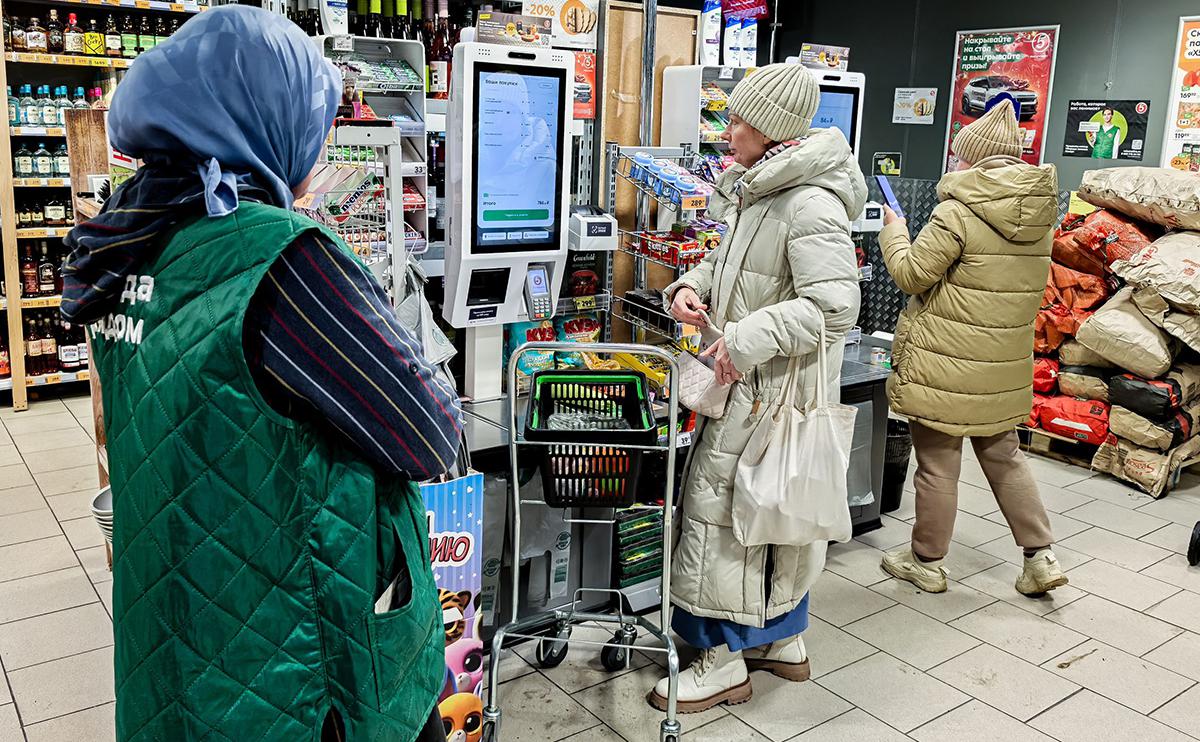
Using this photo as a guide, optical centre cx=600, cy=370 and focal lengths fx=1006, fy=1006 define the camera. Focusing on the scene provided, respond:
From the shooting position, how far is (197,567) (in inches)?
53.3

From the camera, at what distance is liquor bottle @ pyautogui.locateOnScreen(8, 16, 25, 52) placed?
579cm

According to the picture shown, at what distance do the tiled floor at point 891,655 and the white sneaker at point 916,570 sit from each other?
0.17ft

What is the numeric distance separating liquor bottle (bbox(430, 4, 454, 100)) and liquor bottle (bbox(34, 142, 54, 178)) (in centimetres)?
283

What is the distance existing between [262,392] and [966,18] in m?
8.36

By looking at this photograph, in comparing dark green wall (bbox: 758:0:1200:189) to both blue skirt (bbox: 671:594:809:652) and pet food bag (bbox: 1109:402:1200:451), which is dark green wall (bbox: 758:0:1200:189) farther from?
blue skirt (bbox: 671:594:809:652)

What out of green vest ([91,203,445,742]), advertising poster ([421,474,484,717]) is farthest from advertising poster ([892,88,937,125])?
green vest ([91,203,445,742])

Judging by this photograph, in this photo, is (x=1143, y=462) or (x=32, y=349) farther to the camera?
(x=32, y=349)

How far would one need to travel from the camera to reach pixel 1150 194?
5211 mm

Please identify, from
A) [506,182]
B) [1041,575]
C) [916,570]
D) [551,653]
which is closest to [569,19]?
[506,182]

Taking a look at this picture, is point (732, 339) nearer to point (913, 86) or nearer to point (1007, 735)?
point (1007, 735)

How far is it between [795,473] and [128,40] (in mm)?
5214

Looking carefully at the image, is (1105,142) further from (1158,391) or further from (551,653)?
(551,653)

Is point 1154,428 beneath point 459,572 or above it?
beneath

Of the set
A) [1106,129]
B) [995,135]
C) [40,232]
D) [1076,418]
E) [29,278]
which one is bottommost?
[1076,418]
